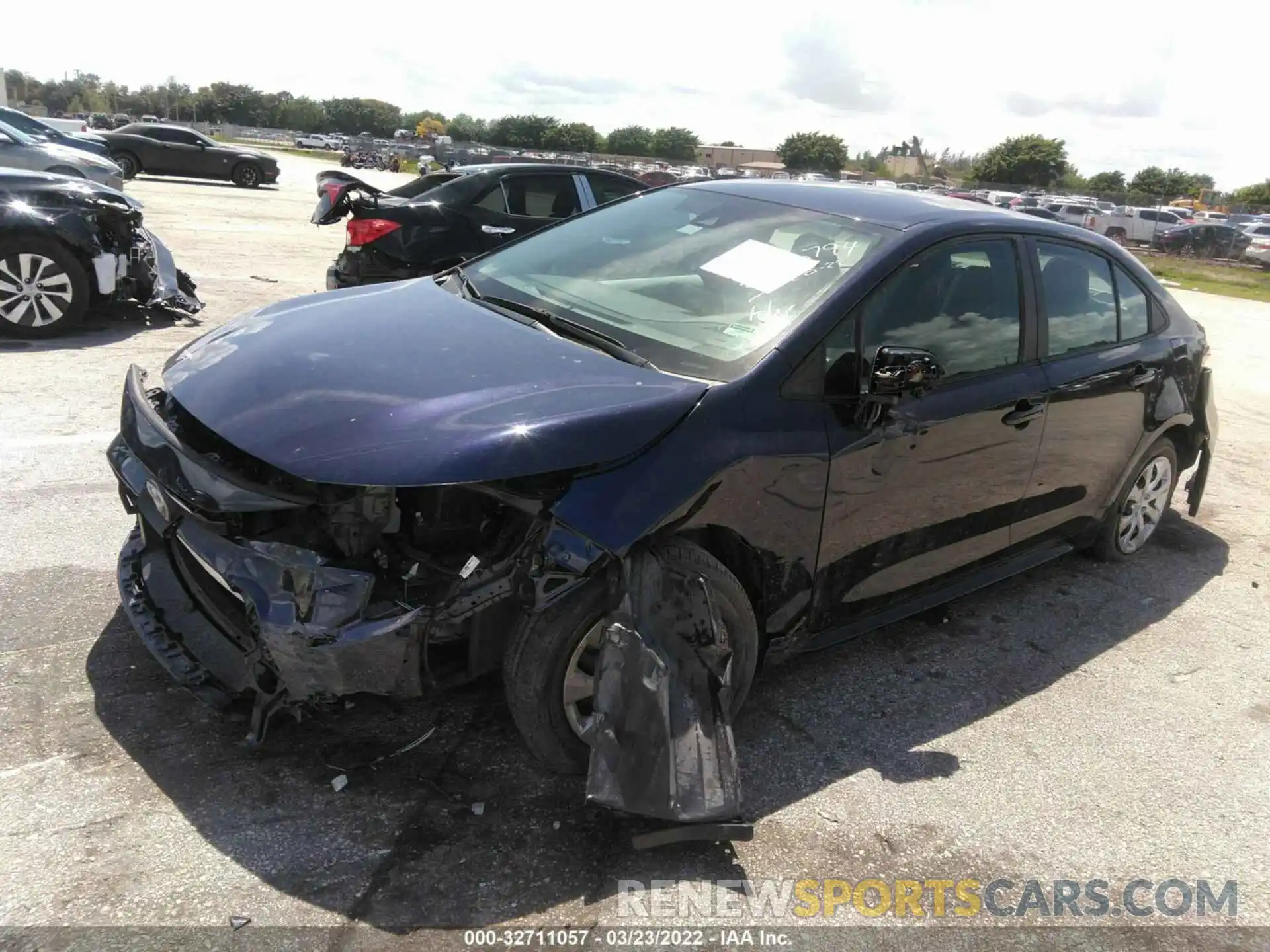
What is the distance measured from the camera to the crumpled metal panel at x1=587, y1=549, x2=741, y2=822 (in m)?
2.45

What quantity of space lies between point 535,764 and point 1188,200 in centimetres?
7544

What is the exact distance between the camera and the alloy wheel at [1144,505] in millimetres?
4824

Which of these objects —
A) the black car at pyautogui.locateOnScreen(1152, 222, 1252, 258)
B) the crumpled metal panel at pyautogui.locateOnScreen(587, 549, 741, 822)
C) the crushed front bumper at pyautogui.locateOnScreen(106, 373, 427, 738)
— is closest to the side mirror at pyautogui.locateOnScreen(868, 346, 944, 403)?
the crumpled metal panel at pyautogui.locateOnScreen(587, 549, 741, 822)

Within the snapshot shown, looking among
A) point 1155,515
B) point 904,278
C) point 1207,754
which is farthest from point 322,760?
point 1155,515

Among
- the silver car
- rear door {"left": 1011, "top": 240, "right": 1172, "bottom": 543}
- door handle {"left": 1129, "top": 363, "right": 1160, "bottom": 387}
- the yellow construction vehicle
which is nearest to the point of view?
rear door {"left": 1011, "top": 240, "right": 1172, "bottom": 543}

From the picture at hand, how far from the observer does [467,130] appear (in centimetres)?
14050

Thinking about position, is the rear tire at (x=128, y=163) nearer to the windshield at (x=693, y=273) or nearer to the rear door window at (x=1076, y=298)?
the windshield at (x=693, y=273)

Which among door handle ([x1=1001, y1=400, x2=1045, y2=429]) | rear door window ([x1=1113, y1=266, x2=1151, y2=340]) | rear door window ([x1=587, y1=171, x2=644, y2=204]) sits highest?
rear door window ([x1=587, y1=171, x2=644, y2=204])

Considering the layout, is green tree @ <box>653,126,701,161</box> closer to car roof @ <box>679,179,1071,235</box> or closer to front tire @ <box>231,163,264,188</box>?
front tire @ <box>231,163,264,188</box>

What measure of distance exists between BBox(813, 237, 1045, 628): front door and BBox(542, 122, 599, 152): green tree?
377 feet

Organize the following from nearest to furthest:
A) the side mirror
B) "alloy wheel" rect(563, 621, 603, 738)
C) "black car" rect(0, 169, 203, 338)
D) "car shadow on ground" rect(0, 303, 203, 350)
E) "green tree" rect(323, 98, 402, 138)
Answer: "alloy wheel" rect(563, 621, 603, 738), the side mirror, "black car" rect(0, 169, 203, 338), "car shadow on ground" rect(0, 303, 203, 350), "green tree" rect(323, 98, 402, 138)

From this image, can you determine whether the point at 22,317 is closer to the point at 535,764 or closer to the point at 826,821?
the point at 535,764

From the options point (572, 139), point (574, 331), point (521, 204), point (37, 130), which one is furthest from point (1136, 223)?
point (572, 139)

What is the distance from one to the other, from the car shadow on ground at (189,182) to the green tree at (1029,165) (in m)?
64.5
